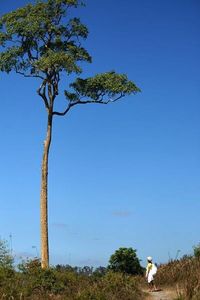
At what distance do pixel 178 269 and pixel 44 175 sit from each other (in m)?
7.09

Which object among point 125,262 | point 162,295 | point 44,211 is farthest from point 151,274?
point 44,211

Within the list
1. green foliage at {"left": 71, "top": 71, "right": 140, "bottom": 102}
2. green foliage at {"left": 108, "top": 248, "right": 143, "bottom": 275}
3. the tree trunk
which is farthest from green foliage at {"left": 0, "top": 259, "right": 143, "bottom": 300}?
green foliage at {"left": 71, "top": 71, "right": 140, "bottom": 102}

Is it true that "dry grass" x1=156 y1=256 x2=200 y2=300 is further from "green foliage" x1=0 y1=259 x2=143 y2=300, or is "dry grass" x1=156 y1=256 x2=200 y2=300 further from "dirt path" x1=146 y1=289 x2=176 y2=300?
"green foliage" x1=0 y1=259 x2=143 y2=300

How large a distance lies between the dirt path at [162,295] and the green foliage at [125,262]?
3.60 meters

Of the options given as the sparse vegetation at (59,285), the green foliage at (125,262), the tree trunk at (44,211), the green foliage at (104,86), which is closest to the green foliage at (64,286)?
the sparse vegetation at (59,285)

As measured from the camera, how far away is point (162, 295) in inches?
886

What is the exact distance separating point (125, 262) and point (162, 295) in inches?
178

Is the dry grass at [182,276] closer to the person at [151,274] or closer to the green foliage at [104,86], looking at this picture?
the person at [151,274]

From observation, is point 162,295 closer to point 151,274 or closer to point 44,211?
point 151,274

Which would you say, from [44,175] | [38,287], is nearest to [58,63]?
[44,175]

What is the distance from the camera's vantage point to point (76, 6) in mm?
29984

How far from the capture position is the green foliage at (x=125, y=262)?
2684 cm

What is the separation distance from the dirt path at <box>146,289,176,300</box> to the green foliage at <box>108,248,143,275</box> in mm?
3595

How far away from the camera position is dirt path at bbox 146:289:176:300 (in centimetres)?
2177
